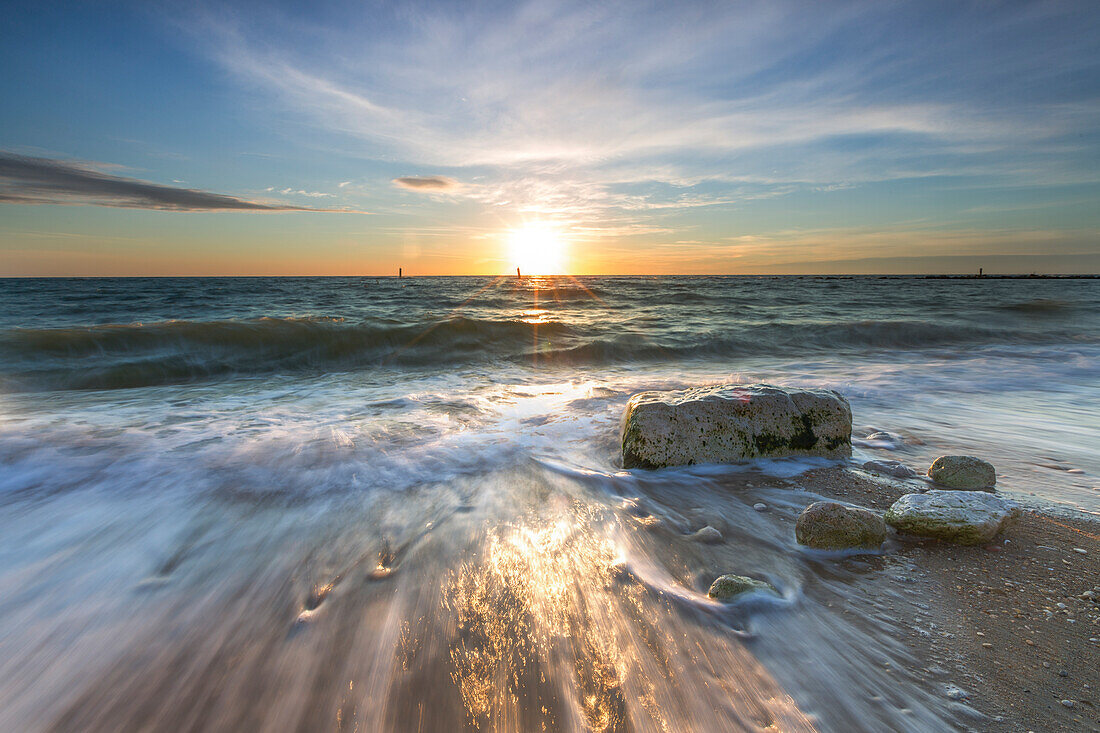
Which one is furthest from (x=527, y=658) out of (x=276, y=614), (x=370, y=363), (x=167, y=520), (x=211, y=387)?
(x=370, y=363)

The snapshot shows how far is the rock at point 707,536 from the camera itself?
233 centimetres

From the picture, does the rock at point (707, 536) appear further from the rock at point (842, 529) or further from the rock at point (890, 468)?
the rock at point (890, 468)

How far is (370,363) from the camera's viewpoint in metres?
8.65

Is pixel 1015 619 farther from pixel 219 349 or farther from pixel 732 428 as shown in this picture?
pixel 219 349

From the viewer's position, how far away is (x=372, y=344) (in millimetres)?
9742

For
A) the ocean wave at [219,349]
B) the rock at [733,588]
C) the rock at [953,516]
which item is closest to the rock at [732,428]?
the rock at [953,516]

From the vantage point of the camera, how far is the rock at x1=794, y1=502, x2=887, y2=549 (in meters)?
2.12

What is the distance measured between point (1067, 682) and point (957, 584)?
0.50 meters

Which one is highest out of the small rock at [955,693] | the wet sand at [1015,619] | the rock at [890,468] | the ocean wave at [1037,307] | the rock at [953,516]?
the ocean wave at [1037,307]

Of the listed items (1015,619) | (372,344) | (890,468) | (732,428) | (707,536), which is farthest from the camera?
(372,344)

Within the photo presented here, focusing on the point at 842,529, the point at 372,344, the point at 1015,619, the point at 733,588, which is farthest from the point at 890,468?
the point at 372,344

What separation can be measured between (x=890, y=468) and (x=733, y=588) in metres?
2.01

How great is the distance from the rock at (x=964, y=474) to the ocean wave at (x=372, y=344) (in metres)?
6.05

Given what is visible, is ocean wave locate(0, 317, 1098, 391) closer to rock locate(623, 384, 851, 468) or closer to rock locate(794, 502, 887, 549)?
rock locate(623, 384, 851, 468)
